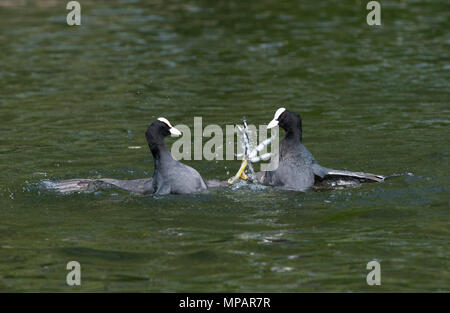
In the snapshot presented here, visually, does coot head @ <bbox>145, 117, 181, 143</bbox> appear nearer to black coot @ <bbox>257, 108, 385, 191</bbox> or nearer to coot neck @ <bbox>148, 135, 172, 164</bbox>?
coot neck @ <bbox>148, 135, 172, 164</bbox>

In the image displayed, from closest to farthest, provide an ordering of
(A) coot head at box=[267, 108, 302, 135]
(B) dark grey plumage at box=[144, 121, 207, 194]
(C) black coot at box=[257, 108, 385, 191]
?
(B) dark grey plumage at box=[144, 121, 207, 194] < (C) black coot at box=[257, 108, 385, 191] < (A) coot head at box=[267, 108, 302, 135]

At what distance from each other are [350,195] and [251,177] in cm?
152

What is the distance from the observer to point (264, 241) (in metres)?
8.69

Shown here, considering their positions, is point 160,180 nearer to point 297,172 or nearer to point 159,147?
point 159,147

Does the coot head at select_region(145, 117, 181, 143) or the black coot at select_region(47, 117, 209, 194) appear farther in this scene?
the coot head at select_region(145, 117, 181, 143)

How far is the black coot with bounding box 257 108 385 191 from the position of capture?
10.7m

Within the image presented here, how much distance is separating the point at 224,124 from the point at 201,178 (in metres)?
4.15

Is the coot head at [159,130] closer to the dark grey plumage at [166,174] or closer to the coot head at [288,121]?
the dark grey plumage at [166,174]

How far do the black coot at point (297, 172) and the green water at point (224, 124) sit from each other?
0.24 m

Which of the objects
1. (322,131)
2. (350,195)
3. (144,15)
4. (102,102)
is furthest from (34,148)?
(144,15)

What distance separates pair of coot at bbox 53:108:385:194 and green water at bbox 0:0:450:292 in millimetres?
223

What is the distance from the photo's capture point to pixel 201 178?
10.7 metres

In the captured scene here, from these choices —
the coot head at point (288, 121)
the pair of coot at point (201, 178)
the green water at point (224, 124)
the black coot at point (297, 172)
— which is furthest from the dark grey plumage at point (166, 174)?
the coot head at point (288, 121)

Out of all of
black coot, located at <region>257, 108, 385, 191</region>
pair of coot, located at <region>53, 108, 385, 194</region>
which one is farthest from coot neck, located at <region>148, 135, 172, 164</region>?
black coot, located at <region>257, 108, 385, 191</region>
